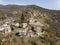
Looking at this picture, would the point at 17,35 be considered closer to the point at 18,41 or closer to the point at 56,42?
the point at 18,41

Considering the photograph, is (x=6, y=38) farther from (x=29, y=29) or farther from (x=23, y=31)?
(x=29, y=29)

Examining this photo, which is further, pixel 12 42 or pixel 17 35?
pixel 17 35

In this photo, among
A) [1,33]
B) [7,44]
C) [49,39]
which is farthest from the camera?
[49,39]

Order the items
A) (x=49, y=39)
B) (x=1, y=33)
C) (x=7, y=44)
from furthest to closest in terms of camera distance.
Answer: (x=49, y=39)
(x=1, y=33)
(x=7, y=44)

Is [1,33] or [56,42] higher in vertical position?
[1,33]

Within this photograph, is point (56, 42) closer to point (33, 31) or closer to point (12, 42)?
point (33, 31)

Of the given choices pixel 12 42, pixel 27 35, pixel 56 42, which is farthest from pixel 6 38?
pixel 56 42

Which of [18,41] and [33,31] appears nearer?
[18,41]

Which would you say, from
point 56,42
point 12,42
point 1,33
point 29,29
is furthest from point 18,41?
point 56,42
